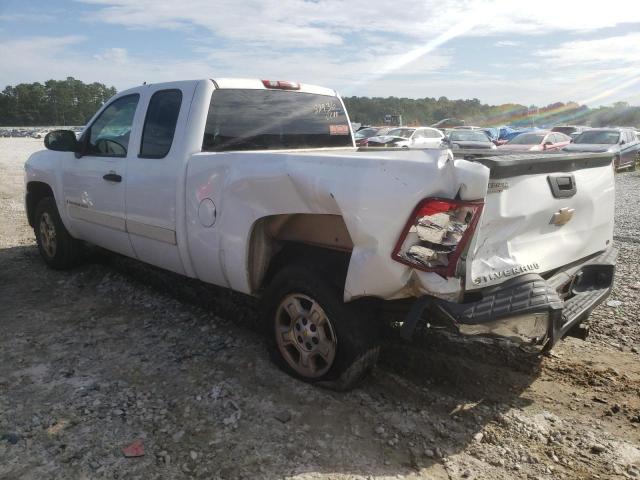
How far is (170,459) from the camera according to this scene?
2727 millimetres

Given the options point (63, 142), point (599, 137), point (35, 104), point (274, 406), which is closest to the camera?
point (274, 406)

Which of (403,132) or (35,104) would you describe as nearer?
(403,132)

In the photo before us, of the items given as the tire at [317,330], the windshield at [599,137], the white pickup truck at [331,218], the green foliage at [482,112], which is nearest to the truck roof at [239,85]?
the white pickup truck at [331,218]

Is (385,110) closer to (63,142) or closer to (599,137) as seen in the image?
(599,137)

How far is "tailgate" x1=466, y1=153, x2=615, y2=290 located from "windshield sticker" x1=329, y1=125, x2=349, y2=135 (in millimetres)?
2033

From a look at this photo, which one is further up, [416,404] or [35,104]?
[35,104]

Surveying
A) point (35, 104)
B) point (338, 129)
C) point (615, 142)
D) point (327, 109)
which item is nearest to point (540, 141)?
point (615, 142)

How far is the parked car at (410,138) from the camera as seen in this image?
2156 cm

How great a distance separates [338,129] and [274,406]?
2714 mm

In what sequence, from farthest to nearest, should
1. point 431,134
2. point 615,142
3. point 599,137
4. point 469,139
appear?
point 431,134
point 469,139
point 599,137
point 615,142

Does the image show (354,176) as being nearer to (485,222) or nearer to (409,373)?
(485,222)

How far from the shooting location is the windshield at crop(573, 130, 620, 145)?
19891mm

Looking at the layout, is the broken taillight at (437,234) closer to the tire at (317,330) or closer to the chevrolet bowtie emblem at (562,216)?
the tire at (317,330)

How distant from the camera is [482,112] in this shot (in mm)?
79625
